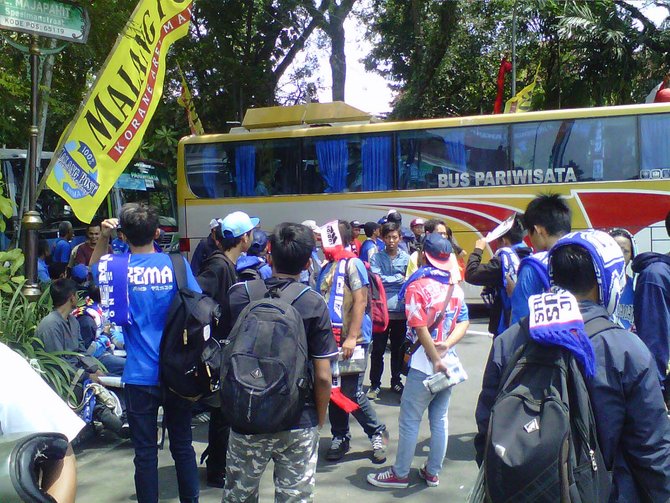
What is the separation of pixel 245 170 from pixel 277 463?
10.0 meters

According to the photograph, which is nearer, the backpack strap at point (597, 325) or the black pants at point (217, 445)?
the backpack strap at point (597, 325)

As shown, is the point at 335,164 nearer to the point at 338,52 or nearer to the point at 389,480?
the point at 338,52

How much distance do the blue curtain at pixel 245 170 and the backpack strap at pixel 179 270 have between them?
351 inches

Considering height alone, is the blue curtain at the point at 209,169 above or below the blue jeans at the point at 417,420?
above

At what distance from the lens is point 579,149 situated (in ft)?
36.5

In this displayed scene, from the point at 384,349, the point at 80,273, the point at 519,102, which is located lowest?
the point at 384,349

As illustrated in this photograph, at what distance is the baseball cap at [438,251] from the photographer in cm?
443

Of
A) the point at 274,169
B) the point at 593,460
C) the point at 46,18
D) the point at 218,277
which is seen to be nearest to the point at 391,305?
the point at 218,277

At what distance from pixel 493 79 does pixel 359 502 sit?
22.8m

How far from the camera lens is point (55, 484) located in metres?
1.56

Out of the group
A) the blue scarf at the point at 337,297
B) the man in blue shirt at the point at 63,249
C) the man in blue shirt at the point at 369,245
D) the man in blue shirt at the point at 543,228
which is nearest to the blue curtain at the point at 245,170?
the man in blue shirt at the point at 63,249

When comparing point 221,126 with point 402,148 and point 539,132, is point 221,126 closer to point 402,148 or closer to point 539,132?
point 402,148

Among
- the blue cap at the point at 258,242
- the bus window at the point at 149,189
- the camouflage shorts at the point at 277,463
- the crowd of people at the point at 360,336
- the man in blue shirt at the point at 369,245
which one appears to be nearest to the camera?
the crowd of people at the point at 360,336

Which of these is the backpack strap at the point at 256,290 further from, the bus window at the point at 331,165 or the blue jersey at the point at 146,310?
the bus window at the point at 331,165
